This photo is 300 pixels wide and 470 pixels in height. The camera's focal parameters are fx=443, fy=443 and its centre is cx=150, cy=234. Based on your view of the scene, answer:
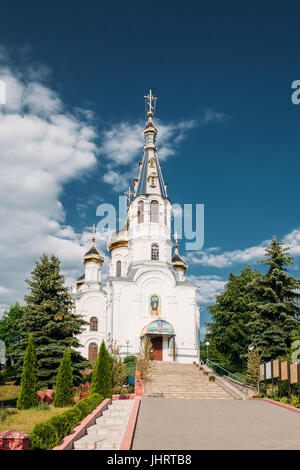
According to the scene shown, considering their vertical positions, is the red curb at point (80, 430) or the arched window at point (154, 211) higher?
the arched window at point (154, 211)

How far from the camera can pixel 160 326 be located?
32094mm

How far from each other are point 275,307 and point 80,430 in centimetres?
1492

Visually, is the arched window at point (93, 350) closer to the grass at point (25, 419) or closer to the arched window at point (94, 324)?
the arched window at point (94, 324)

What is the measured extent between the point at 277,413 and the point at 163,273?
2169 centimetres

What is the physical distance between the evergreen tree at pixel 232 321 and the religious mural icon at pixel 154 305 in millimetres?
4910

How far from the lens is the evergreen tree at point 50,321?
18.8 meters

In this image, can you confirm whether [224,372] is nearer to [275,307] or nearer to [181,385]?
[181,385]

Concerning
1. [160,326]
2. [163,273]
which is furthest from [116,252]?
[160,326]

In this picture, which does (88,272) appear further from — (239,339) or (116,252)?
(239,339)

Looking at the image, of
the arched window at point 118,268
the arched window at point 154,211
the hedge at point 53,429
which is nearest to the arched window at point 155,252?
the arched window at point 154,211

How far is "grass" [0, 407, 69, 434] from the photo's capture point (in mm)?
10516

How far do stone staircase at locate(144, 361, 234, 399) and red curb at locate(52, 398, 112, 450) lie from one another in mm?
8558

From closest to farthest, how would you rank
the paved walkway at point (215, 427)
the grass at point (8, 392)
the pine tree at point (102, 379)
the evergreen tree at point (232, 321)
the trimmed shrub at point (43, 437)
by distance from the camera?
the trimmed shrub at point (43, 437) < the paved walkway at point (215, 427) < the pine tree at point (102, 379) < the grass at point (8, 392) < the evergreen tree at point (232, 321)

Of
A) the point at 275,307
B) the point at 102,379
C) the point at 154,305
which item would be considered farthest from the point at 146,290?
the point at 102,379
